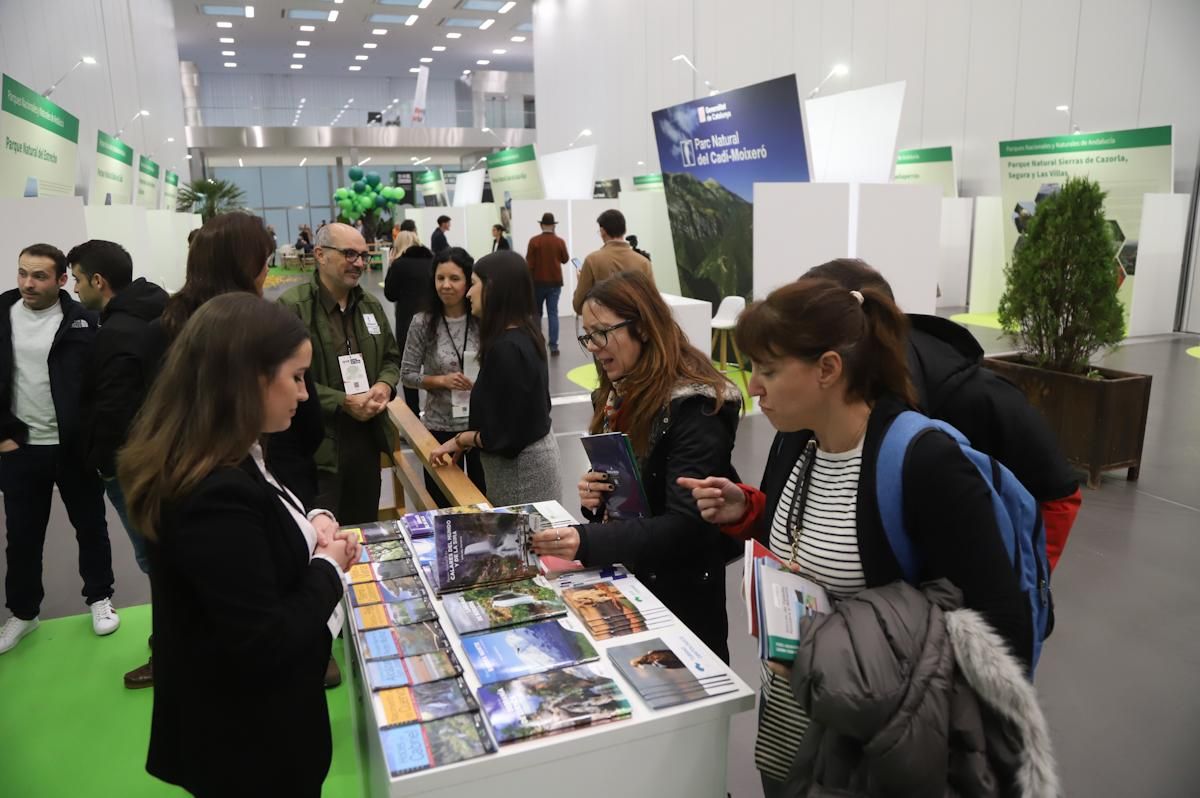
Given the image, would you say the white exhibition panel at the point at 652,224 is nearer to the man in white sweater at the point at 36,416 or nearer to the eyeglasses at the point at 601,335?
the man in white sweater at the point at 36,416

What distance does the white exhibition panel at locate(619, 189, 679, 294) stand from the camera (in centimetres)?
1369

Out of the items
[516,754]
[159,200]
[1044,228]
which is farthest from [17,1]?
[516,754]

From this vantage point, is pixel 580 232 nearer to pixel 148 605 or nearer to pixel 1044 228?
pixel 1044 228

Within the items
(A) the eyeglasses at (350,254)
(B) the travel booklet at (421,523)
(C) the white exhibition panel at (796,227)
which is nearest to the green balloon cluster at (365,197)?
(C) the white exhibition panel at (796,227)

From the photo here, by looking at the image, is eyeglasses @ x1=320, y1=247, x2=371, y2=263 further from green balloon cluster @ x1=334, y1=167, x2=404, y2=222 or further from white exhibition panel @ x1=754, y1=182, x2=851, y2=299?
green balloon cluster @ x1=334, y1=167, x2=404, y2=222

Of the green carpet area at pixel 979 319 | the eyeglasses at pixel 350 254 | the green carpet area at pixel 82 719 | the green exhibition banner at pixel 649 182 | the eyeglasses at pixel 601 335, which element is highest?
the green exhibition banner at pixel 649 182

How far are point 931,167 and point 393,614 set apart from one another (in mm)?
13153

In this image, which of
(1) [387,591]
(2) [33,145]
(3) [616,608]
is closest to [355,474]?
(1) [387,591]

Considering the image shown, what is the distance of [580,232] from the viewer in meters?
12.8

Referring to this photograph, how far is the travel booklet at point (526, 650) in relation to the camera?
1488mm

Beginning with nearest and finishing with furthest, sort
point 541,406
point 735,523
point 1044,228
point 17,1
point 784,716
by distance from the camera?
1. point 784,716
2. point 735,523
3. point 541,406
4. point 1044,228
5. point 17,1

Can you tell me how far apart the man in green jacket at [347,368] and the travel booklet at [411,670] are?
1.56 m

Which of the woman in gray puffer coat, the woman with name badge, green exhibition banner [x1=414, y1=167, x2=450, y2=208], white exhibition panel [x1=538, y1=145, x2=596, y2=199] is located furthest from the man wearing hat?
green exhibition banner [x1=414, y1=167, x2=450, y2=208]

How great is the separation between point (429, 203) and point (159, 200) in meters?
7.41
